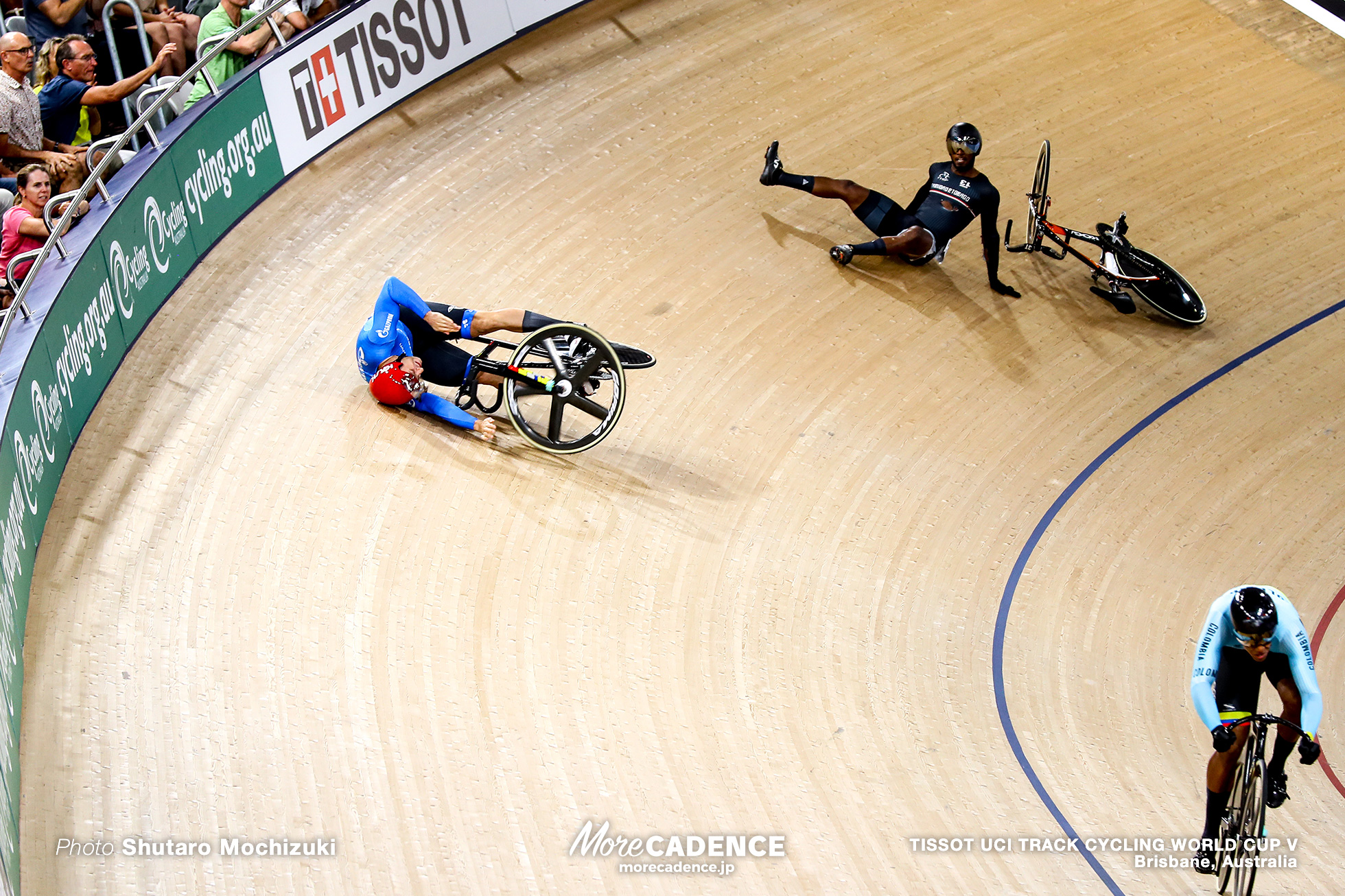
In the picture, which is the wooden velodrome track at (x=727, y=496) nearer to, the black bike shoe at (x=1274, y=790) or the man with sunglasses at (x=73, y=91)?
the black bike shoe at (x=1274, y=790)

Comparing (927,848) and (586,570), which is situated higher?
(586,570)

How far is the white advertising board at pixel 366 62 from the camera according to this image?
730 cm

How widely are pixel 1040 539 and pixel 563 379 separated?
2.35m

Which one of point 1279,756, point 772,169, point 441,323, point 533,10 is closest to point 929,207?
point 772,169

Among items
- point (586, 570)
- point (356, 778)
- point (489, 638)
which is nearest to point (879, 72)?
point (586, 570)

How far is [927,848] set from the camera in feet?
14.9

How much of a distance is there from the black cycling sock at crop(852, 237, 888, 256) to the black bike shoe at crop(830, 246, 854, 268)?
3 centimetres

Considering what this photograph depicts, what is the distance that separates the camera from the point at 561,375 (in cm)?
575

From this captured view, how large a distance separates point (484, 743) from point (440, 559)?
1018mm

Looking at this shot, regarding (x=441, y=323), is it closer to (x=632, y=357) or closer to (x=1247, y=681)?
(x=632, y=357)

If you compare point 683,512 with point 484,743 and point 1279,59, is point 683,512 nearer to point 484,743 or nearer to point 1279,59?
point 484,743

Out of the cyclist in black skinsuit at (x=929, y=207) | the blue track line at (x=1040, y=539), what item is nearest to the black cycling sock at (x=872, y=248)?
the cyclist in black skinsuit at (x=929, y=207)

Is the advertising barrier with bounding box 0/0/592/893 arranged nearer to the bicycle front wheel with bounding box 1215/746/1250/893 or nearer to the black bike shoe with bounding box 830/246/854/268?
the black bike shoe with bounding box 830/246/854/268

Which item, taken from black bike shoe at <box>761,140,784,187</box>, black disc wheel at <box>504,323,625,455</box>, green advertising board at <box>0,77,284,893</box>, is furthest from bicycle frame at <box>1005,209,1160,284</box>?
green advertising board at <box>0,77,284,893</box>
